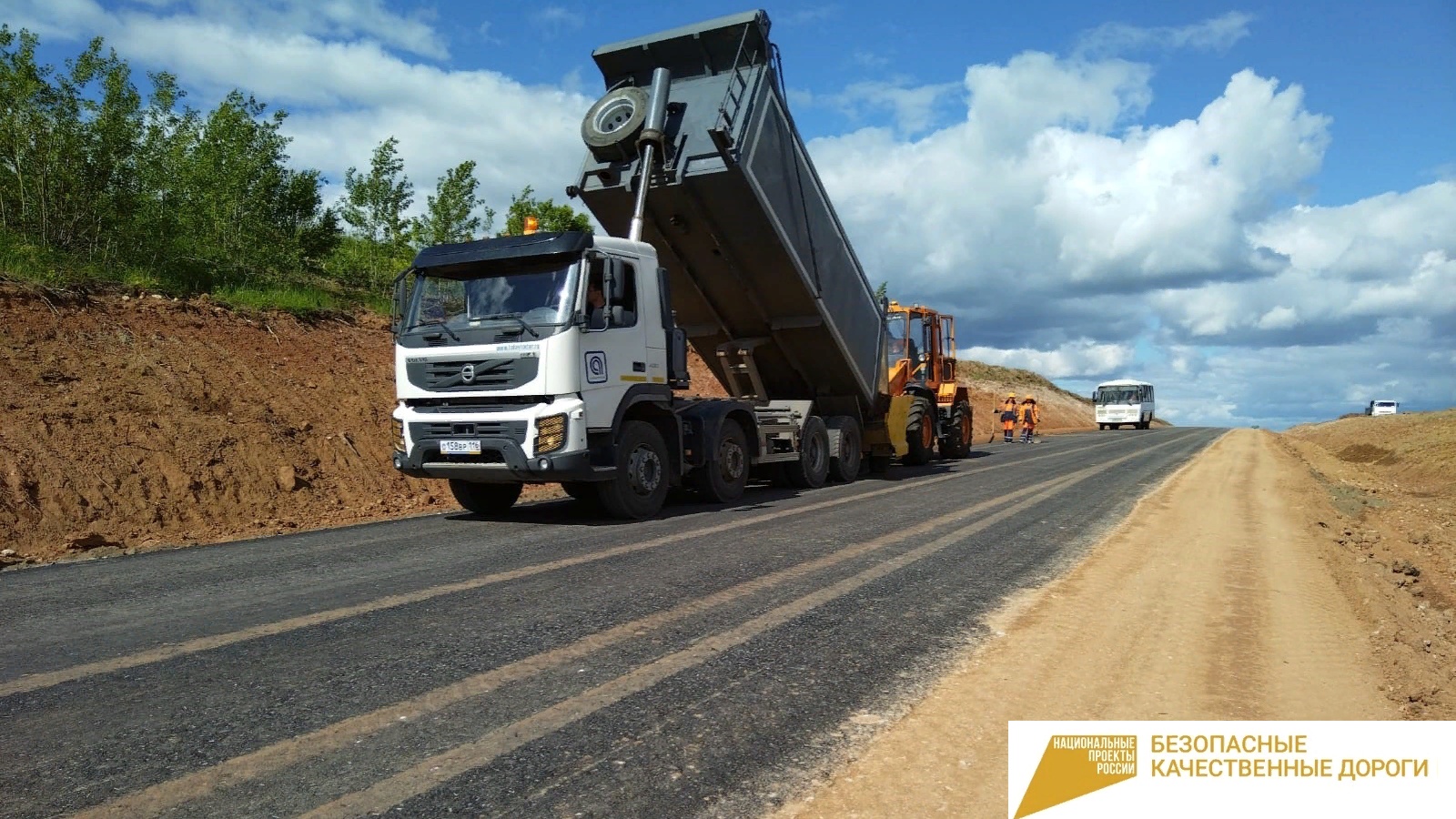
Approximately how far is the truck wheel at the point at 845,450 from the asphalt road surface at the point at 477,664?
531cm

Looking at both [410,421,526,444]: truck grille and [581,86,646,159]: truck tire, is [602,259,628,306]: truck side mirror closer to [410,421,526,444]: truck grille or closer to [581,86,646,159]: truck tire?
[410,421,526,444]: truck grille

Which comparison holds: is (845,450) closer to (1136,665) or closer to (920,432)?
(920,432)

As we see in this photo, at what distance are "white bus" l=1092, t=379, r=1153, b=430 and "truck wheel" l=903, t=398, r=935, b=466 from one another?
120 feet

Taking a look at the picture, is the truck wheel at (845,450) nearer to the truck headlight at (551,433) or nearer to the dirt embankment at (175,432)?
the dirt embankment at (175,432)

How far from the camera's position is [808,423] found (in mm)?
12953

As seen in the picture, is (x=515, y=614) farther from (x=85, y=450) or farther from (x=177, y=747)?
(x=85, y=450)

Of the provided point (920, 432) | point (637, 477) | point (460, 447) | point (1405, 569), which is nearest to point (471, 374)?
point (460, 447)

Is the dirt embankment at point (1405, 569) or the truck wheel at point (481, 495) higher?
the truck wheel at point (481, 495)

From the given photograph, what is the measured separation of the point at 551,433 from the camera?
833 centimetres

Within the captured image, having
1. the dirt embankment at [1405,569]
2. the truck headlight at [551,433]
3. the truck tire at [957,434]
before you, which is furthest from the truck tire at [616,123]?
the truck tire at [957,434]

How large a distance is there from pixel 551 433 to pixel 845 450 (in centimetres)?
643

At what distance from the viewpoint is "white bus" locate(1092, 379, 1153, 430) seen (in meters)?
49.5

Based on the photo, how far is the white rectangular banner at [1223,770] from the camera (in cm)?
277

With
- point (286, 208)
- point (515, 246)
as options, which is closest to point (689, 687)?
point (515, 246)
